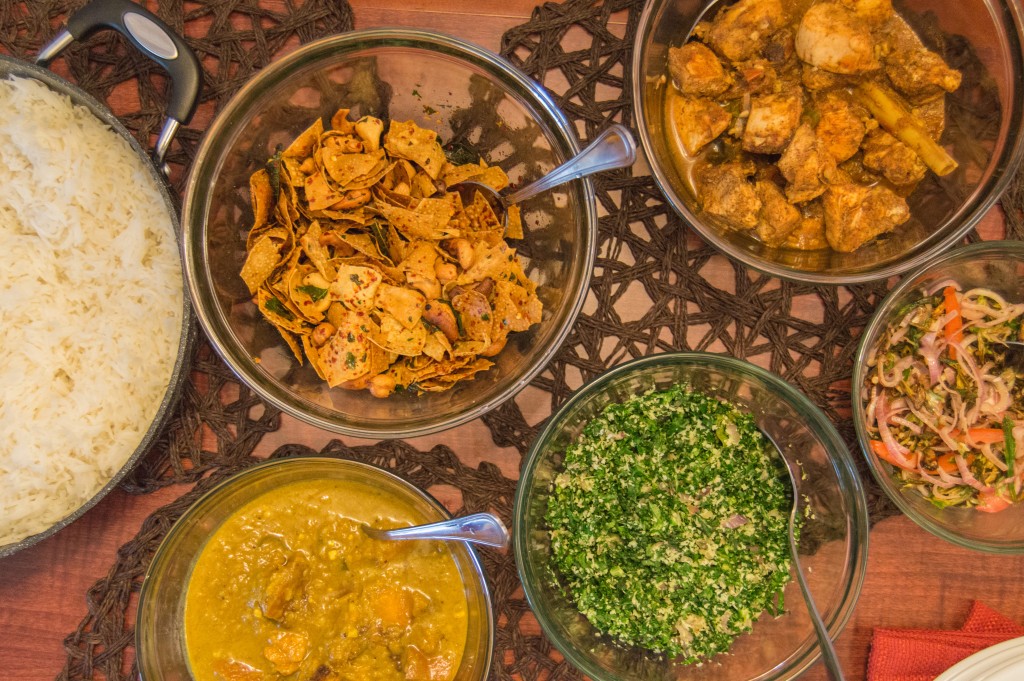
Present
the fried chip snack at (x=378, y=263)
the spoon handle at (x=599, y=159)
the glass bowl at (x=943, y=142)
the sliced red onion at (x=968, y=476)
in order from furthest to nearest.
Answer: the sliced red onion at (x=968, y=476) → the glass bowl at (x=943, y=142) → the fried chip snack at (x=378, y=263) → the spoon handle at (x=599, y=159)

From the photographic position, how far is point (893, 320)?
1.83 m

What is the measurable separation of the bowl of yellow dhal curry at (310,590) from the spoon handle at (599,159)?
33.0 inches

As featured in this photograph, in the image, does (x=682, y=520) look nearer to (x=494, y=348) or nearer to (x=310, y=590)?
(x=494, y=348)

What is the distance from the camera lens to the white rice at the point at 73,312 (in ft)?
5.71

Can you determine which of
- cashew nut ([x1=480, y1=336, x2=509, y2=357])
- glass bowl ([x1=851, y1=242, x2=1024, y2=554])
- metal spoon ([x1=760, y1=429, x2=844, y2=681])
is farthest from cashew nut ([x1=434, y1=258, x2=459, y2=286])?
glass bowl ([x1=851, y1=242, x2=1024, y2=554])

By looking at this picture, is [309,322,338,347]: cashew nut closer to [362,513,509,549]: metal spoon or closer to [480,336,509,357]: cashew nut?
[480,336,509,357]: cashew nut

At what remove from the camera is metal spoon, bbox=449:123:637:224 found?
145 centimetres

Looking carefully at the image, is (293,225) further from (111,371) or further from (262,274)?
(111,371)

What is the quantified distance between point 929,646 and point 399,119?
6.53 ft

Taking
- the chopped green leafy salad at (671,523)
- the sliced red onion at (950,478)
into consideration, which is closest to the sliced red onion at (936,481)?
the sliced red onion at (950,478)

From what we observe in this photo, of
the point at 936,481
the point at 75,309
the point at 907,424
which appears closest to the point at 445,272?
the point at 75,309

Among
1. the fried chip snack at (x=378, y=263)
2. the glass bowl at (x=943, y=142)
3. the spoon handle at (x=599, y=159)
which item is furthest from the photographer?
the glass bowl at (x=943, y=142)

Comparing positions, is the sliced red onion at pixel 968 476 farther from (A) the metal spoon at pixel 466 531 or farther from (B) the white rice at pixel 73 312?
(B) the white rice at pixel 73 312

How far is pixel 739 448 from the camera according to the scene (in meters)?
1.75
